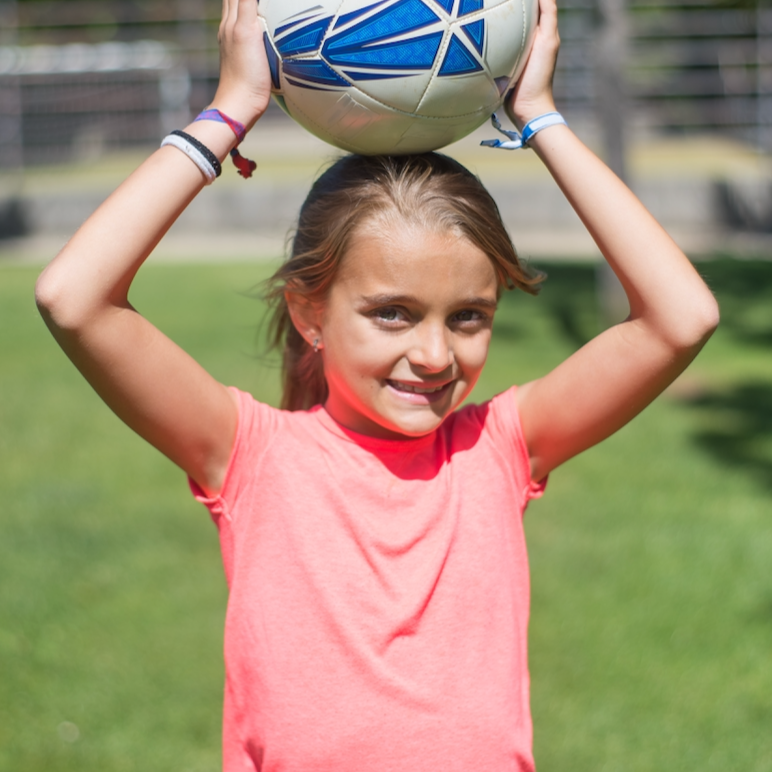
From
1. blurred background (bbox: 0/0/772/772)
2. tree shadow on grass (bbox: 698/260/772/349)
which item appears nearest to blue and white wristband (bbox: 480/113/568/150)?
blurred background (bbox: 0/0/772/772)

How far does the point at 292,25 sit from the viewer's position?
5.97ft

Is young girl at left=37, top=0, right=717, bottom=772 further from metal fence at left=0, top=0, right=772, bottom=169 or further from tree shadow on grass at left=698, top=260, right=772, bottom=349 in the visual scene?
metal fence at left=0, top=0, right=772, bottom=169

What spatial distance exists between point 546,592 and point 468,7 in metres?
2.93

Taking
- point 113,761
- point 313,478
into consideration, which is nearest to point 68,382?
point 113,761

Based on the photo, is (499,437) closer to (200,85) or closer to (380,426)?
(380,426)

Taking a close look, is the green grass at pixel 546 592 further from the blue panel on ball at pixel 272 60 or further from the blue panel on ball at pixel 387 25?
the blue panel on ball at pixel 387 25

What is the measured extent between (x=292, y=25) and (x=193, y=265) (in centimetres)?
991

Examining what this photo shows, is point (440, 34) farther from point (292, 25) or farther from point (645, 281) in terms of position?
point (645, 281)

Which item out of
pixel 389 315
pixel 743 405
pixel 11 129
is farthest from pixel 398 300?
pixel 11 129

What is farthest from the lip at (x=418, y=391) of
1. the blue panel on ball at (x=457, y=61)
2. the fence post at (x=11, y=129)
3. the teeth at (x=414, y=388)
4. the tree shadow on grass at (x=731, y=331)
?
the fence post at (x=11, y=129)

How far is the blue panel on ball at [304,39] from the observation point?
1.81 metres

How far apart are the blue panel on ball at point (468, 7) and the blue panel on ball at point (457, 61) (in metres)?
0.05

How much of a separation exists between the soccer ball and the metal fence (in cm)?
1452

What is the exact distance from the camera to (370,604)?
5.93 feet
